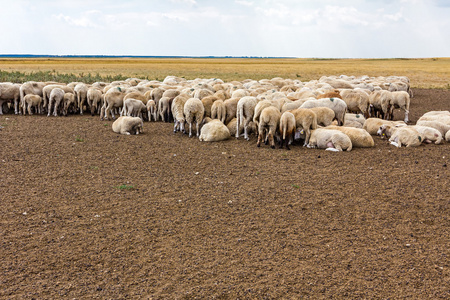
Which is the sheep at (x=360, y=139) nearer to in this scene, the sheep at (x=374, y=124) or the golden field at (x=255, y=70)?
the sheep at (x=374, y=124)

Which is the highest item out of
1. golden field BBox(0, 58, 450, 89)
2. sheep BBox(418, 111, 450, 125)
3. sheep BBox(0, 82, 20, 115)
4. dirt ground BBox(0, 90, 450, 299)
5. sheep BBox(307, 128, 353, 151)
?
golden field BBox(0, 58, 450, 89)

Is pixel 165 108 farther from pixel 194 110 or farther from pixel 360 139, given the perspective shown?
pixel 360 139

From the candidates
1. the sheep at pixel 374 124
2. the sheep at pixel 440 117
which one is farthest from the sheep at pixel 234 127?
the sheep at pixel 440 117

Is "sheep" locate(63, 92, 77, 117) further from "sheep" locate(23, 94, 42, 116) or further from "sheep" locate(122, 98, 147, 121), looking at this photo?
"sheep" locate(122, 98, 147, 121)

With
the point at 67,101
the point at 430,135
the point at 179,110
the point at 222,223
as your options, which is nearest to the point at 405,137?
the point at 430,135

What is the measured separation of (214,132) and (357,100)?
7919 mm

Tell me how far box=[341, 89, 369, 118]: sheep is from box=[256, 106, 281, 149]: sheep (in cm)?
650

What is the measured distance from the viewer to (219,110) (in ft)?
47.7

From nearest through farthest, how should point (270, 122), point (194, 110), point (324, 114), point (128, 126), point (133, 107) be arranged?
point (270, 122) < point (324, 114) < point (194, 110) < point (128, 126) < point (133, 107)

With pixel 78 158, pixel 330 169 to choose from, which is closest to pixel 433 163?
pixel 330 169

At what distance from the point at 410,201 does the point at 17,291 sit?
298 inches

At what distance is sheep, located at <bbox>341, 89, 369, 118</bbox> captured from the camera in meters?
17.3

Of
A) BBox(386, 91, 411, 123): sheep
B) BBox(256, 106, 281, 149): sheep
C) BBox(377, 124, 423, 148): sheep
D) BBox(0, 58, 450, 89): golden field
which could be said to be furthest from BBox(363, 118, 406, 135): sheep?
BBox(0, 58, 450, 89): golden field

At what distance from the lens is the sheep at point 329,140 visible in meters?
12.2
